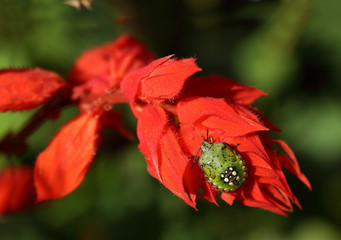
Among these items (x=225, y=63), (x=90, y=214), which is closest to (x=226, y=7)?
(x=225, y=63)

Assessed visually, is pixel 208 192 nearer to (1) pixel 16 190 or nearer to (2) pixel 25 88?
(2) pixel 25 88

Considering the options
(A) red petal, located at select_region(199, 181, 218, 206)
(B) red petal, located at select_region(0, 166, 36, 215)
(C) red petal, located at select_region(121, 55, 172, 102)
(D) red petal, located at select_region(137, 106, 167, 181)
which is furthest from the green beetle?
(B) red petal, located at select_region(0, 166, 36, 215)

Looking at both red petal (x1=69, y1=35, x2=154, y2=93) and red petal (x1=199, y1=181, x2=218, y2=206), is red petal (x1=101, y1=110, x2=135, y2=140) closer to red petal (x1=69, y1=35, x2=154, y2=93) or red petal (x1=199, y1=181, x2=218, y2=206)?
red petal (x1=69, y1=35, x2=154, y2=93)

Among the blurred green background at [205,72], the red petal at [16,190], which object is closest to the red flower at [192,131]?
the red petal at [16,190]

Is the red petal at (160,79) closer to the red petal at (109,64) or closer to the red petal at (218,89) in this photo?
the red petal at (218,89)

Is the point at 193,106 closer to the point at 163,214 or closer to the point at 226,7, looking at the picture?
the point at 226,7

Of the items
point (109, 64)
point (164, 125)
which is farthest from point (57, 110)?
point (164, 125)
